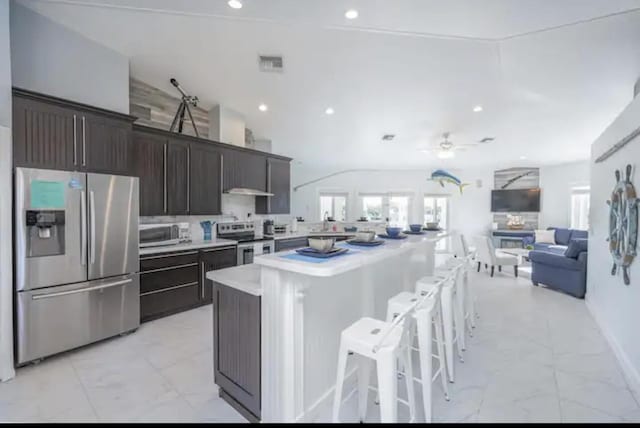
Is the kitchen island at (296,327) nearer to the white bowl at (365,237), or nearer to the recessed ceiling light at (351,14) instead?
the white bowl at (365,237)

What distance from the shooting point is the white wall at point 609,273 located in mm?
2438

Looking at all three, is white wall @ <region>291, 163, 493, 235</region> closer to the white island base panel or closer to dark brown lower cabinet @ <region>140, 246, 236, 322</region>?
dark brown lower cabinet @ <region>140, 246, 236, 322</region>

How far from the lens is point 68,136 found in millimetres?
2705

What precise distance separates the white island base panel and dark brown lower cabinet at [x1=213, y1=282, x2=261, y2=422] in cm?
8

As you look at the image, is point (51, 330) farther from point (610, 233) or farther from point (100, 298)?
point (610, 233)


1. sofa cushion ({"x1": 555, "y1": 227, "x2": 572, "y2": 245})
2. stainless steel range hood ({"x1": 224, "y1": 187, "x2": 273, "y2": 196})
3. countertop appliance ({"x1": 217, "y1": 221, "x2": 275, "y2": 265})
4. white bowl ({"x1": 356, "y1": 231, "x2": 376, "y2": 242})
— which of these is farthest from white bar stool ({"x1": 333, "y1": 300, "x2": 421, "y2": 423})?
sofa cushion ({"x1": 555, "y1": 227, "x2": 572, "y2": 245})

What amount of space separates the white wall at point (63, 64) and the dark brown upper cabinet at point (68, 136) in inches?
22.8

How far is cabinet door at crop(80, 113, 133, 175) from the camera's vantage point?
283 cm

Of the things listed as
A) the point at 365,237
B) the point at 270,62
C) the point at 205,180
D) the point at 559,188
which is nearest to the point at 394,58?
the point at 270,62

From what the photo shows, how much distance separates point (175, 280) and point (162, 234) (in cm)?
64

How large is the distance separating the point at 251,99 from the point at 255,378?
420 cm

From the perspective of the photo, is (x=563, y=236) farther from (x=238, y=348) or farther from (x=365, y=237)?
(x=238, y=348)

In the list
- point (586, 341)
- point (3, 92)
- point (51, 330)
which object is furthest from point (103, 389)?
point (586, 341)

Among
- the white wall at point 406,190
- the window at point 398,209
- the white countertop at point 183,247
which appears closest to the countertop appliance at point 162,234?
the white countertop at point 183,247
